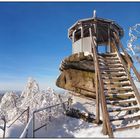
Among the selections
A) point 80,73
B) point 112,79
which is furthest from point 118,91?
point 80,73

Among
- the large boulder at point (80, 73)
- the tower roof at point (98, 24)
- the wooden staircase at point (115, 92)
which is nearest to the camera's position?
the wooden staircase at point (115, 92)

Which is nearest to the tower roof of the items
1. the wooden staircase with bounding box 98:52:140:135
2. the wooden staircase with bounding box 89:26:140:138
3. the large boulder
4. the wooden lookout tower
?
the wooden lookout tower

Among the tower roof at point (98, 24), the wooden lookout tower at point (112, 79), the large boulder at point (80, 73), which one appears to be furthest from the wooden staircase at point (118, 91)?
the tower roof at point (98, 24)

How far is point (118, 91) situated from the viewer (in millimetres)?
10227

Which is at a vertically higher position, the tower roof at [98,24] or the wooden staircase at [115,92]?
the tower roof at [98,24]

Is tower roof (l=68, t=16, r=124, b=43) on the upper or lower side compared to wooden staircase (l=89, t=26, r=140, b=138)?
upper

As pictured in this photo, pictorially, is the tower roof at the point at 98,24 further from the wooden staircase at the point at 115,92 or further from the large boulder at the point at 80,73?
the large boulder at the point at 80,73

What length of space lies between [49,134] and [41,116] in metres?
1.66

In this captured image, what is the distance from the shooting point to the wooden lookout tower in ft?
24.3

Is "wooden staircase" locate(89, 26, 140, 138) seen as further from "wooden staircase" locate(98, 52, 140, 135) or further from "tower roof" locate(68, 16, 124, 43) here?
"tower roof" locate(68, 16, 124, 43)

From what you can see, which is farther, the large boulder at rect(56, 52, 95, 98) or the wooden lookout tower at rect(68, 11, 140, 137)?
the large boulder at rect(56, 52, 95, 98)

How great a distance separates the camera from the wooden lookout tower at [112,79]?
24.3 feet

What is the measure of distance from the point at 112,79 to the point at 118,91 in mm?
955

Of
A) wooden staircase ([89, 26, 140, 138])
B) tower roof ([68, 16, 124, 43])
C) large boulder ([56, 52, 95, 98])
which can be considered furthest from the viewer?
tower roof ([68, 16, 124, 43])
